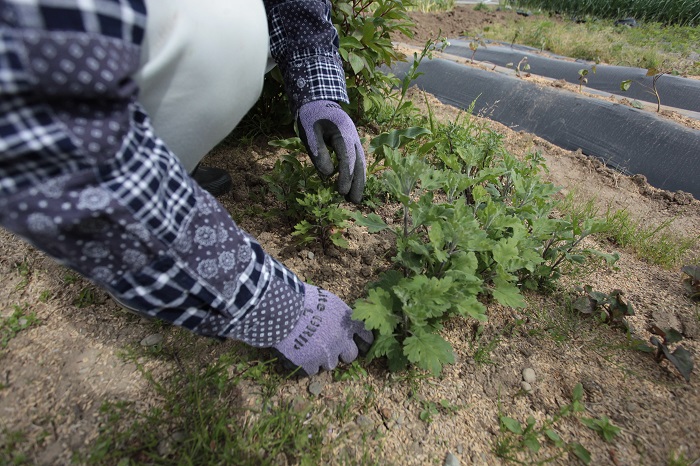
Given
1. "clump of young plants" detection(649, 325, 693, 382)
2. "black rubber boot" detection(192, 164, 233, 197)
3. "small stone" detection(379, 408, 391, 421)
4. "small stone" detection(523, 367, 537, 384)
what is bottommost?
"small stone" detection(379, 408, 391, 421)

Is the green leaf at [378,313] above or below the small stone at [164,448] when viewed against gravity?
above

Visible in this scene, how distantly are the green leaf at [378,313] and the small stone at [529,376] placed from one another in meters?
0.59

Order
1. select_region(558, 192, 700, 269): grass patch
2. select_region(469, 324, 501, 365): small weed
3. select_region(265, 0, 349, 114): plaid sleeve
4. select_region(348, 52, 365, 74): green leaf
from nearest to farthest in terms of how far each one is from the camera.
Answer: select_region(469, 324, 501, 365): small weed → select_region(265, 0, 349, 114): plaid sleeve → select_region(558, 192, 700, 269): grass patch → select_region(348, 52, 365, 74): green leaf

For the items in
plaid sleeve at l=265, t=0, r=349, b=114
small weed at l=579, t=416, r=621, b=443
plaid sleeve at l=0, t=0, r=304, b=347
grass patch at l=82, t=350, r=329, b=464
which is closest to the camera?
plaid sleeve at l=0, t=0, r=304, b=347

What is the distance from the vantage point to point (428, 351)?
123 centimetres

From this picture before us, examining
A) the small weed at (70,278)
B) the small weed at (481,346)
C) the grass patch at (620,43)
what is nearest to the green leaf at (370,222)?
the small weed at (481,346)

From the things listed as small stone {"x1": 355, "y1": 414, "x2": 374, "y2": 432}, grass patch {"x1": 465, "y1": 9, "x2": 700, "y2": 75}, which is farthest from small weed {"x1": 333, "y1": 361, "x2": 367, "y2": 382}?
grass patch {"x1": 465, "y1": 9, "x2": 700, "y2": 75}

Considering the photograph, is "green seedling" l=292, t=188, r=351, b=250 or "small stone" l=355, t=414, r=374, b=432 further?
"green seedling" l=292, t=188, r=351, b=250

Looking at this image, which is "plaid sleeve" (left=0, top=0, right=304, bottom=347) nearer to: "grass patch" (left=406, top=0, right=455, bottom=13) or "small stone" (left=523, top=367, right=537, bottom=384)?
"small stone" (left=523, top=367, right=537, bottom=384)

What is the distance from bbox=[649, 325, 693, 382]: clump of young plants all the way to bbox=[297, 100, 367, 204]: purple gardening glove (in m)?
1.41

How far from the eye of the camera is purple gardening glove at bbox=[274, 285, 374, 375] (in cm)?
130

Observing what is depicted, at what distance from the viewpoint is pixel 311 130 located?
1.71m

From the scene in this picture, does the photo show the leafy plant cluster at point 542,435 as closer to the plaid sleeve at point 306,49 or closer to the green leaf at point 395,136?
the green leaf at point 395,136

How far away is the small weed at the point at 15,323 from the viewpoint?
1.47 m
